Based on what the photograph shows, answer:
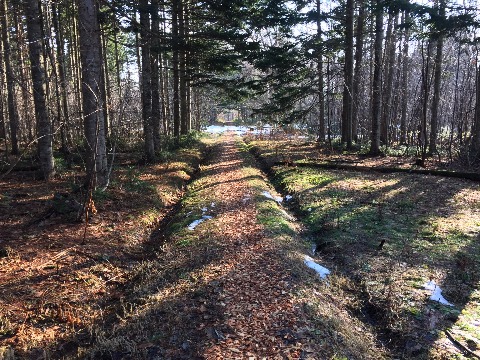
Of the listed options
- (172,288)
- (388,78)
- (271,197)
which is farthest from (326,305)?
(388,78)

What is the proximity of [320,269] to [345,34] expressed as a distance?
17.0 m

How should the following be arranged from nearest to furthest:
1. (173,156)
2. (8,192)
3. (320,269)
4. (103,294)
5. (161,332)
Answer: (161,332), (103,294), (320,269), (8,192), (173,156)

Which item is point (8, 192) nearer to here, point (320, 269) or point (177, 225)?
point (177, 225)

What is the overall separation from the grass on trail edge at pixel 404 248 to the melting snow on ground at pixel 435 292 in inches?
3.8

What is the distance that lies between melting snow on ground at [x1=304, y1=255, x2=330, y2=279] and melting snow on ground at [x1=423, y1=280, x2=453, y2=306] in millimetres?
1629

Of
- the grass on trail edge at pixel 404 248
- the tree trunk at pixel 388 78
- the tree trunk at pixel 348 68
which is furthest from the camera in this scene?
the tree trunk at pixel 388 78

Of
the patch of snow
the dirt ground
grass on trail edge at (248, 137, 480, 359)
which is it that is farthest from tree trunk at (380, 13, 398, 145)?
the dirt ground

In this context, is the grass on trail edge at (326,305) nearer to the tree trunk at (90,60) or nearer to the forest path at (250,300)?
the forest path at (250,300)

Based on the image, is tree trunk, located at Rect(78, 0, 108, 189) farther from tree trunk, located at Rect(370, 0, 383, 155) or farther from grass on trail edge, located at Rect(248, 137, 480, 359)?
tree trunk, located at Rect(370, 0, 383, 155)

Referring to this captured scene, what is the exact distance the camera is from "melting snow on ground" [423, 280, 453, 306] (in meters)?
5.27

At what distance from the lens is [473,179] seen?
40.6ft

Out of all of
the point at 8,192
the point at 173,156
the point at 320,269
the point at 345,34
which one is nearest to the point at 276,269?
the point at 320,269

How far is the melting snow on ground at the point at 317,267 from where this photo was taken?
6204mm

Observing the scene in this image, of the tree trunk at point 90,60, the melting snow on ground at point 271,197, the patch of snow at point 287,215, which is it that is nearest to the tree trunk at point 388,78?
the melting snow on ground at point 271,197
